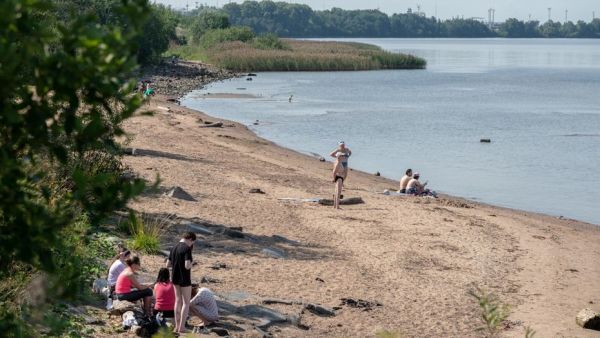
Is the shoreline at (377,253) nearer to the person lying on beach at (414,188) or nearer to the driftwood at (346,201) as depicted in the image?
the driftwood at (346,201)

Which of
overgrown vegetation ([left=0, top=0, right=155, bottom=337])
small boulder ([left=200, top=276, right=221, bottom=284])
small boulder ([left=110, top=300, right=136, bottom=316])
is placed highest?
overgrown vegetation ([left=0, top=0, right=155, bottom=337])

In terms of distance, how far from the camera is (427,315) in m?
13.8

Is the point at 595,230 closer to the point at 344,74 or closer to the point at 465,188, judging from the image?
the point at 465,188

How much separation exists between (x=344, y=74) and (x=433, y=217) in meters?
66.1

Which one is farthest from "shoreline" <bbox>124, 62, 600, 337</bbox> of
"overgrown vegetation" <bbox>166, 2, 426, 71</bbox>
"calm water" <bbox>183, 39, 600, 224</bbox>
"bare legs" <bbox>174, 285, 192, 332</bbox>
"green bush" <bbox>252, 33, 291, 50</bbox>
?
"green bush" <bbox>252, 33, 291, 50</bbox>

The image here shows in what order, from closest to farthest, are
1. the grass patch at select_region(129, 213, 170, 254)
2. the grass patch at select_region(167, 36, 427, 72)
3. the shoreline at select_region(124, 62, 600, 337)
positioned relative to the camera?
the shoreline at select_region(124, 62, 600, 337) → the grass patch at select_region(129, 213, 170, 254) → the grass patch at select_region(167, 36, 427, 72)

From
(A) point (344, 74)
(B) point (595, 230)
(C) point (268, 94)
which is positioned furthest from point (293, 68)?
(B) point (595, 230)

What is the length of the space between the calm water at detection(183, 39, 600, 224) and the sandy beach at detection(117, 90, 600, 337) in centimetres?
585

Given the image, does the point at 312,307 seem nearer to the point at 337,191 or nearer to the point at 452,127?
the point at 337,191

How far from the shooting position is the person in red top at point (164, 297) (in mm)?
10969

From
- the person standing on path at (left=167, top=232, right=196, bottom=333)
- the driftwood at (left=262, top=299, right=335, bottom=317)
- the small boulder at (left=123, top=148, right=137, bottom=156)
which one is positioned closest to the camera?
the person standing on path at (left=167, top=232, right=196, bottom=333)

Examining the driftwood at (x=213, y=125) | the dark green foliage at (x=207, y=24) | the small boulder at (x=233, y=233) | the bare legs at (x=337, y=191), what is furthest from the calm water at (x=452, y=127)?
the dark green foliage at (x=207, y=24)

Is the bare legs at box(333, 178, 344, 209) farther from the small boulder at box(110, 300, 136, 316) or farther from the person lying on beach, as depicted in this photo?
the small boulder at box(110, 300, 136, 316)

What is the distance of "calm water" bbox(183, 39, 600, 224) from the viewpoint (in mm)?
32719
